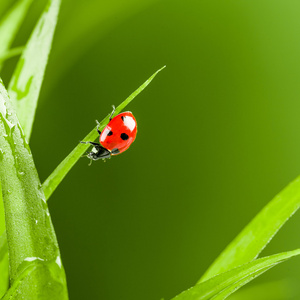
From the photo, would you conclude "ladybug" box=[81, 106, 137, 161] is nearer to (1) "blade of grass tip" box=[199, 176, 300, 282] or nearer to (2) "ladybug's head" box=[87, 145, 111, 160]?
(2) "ladybug's head" box=[87, 145, 111, 160]

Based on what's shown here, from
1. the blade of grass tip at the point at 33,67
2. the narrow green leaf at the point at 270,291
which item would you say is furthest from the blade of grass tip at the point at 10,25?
the narrow green leaf at the point at 270,291

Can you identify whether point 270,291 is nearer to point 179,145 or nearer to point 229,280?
point 179,145

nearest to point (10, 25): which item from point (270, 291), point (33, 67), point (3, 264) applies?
point (33, 67)

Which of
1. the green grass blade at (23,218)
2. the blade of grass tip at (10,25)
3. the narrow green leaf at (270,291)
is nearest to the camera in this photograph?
the green grass blade at (23,218)

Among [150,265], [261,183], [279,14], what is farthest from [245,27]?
[150,265]

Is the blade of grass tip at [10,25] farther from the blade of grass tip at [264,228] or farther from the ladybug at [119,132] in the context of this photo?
the blade of grass tip at [264,228]

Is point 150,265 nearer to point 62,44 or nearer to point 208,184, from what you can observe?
point 208,184
